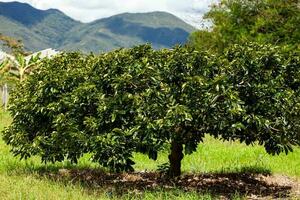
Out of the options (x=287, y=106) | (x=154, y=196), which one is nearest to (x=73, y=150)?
(x=154, y=196)

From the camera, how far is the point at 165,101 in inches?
357

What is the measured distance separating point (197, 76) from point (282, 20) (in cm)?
2426

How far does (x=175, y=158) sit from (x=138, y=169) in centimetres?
284

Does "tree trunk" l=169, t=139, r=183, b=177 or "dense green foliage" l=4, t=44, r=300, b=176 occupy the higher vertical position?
"dense green foliage" l=4, t=44, r=300, b=176

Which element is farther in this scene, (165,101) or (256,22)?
(256,22)

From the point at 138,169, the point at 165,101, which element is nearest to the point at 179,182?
the point at 138,169

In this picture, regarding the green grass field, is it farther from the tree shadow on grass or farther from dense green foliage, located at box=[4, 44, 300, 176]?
dense green foliage, located at box=[4, 44, 300, 176]

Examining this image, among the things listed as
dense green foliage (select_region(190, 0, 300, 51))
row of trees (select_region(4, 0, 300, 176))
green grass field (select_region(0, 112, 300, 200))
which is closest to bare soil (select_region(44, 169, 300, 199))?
green grass field (select_region(0, 112, 300, 200))

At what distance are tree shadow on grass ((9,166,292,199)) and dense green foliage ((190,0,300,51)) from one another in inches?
745

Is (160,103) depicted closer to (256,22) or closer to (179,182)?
(179,182)

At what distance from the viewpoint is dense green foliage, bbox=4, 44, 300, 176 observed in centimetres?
894

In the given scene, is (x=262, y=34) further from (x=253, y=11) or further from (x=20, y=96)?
(x=20, y=96)

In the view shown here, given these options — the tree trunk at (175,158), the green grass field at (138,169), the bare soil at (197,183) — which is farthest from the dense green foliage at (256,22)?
the tree trunk at (175,158)

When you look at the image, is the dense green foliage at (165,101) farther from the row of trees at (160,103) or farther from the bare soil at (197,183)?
the bare soil at (197,183)
